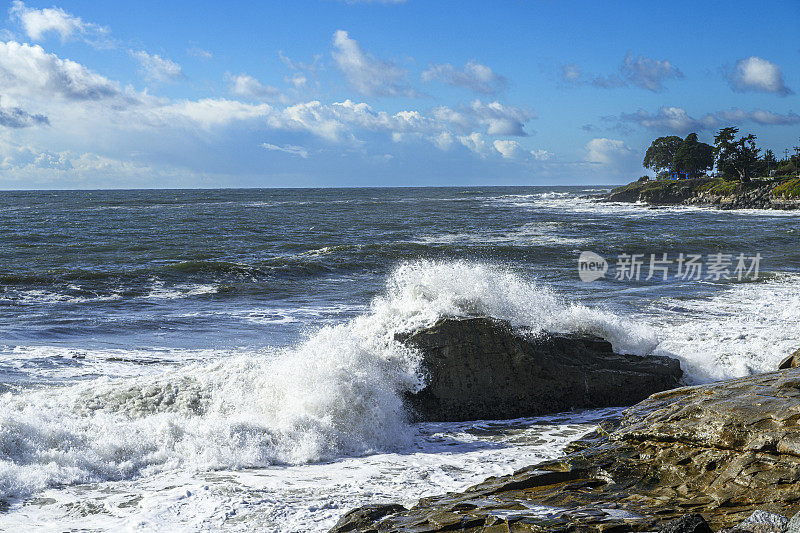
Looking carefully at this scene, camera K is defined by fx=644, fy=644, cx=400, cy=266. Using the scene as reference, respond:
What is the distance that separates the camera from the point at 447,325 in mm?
8680

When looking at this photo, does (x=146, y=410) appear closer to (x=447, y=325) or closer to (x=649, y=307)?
(x=447, y=325)

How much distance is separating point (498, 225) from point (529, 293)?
36.5 meters

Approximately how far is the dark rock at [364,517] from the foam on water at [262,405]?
6.16 feet

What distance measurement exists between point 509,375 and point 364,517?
3.91 m

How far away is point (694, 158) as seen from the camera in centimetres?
10238

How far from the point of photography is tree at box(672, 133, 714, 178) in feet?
336

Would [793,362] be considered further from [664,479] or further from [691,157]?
[691,157]

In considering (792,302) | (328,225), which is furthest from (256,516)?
(328,225)

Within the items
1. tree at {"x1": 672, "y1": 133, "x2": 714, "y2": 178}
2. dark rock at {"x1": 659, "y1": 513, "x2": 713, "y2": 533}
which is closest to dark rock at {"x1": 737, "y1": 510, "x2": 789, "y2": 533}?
dark rock at {"x1": 659, "y1": 513, "x2": 713, "y2": 533}

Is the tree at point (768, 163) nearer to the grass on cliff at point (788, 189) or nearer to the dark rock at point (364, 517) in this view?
the grass on cliff at point (788, 189)

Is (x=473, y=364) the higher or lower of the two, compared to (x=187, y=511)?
higher

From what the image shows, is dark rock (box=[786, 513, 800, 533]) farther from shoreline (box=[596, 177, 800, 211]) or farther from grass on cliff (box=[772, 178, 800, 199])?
grass on cliff (box=[772, 178, 800, 199])
